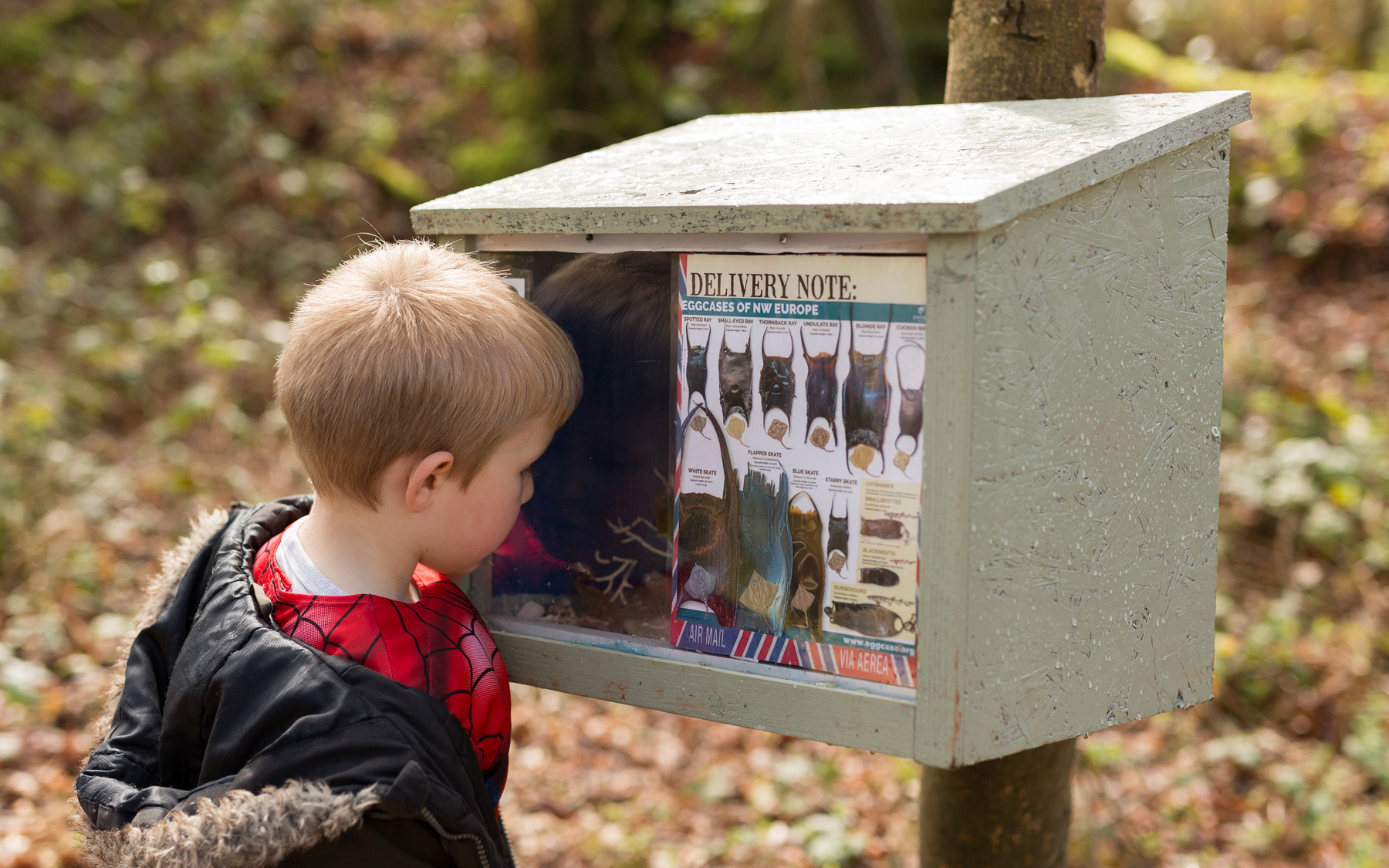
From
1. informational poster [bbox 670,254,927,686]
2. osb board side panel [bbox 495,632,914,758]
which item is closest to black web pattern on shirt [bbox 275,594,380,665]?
osb board side panel [bbox 495,632,914,758]

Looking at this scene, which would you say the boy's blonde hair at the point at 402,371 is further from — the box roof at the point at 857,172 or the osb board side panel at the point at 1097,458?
the osb board side panel at the point at 1097,458

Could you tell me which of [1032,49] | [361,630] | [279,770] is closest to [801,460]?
[361,630]

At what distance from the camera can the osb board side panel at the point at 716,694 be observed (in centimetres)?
116

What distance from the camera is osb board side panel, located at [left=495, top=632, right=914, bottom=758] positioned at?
116 centimetres

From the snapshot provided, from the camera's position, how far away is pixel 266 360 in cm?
463

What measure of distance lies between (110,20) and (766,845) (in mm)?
6964

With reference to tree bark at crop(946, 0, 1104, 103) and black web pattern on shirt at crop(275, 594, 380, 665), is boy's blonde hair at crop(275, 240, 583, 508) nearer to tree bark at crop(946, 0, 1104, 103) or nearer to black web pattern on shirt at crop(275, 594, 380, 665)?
black web pattern on shirt at crop(275, 594, 380, 665)

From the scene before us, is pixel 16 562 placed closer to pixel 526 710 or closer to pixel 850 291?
pixel 526 710

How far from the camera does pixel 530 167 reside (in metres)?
5.83

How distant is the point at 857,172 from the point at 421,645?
2.64 ft

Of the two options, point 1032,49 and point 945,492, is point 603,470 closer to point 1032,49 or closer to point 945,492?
point 945,492

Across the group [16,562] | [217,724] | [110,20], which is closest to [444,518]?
[217,724]

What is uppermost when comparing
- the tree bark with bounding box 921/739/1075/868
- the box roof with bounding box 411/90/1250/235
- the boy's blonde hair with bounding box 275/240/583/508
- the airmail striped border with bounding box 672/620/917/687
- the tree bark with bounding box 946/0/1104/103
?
the tree bark with bounding box 946/0/1104/103

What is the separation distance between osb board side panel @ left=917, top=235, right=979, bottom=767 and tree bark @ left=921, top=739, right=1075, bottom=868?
2.36ft
